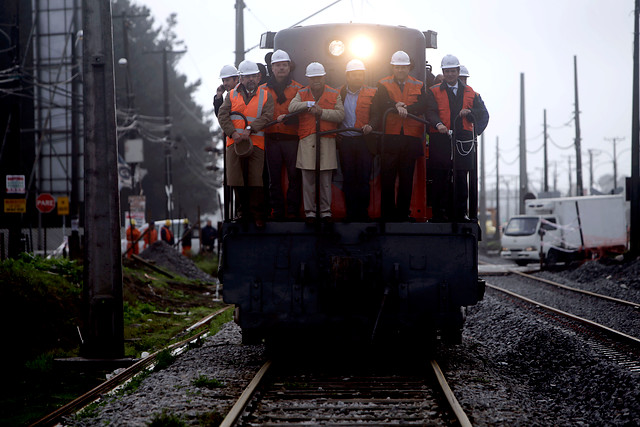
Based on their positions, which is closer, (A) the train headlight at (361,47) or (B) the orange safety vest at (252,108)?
(B) the orange safety vest at (252,108)

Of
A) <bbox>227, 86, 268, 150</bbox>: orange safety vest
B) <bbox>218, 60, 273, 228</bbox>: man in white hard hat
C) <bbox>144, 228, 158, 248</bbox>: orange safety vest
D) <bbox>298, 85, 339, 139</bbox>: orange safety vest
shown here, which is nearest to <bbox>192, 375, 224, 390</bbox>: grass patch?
<bbox>218, 60, 273, 228</bbox>: man in white hard hat

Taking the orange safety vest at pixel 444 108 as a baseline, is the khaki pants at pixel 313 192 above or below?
below

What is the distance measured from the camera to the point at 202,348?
384 inches

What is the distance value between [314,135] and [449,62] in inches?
71.6

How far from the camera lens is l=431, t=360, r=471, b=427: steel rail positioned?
5766 mm

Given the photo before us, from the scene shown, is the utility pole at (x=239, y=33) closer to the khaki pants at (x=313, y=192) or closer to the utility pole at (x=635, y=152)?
the utility pole at (x=635, y=152)

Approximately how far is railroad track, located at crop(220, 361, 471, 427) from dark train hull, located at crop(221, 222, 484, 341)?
50cm

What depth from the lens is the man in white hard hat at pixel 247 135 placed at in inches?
324

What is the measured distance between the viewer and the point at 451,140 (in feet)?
27.9

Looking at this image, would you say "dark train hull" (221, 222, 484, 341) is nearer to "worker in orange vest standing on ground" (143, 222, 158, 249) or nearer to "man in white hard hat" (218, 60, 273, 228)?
"man in white hard hat" (218, 60, 273, 228)

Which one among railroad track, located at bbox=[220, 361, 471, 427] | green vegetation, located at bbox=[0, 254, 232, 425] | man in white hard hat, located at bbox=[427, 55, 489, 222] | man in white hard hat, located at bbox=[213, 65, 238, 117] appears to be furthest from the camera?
man in white hard hat, located at bbox=[213, 65, 238, 117]

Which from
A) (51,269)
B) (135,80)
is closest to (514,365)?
(51,269)

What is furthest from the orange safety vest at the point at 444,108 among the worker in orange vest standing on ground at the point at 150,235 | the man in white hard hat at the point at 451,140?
the worker in orange vest standing on ground at the point at 150,235

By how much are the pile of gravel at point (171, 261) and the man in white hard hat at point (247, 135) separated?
15.7 m
